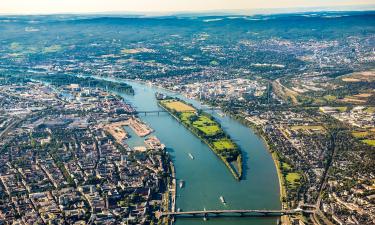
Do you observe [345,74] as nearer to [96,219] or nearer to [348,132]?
[348,132]

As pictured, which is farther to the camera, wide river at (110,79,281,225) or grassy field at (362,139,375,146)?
grassy field at (362,139,375,146)

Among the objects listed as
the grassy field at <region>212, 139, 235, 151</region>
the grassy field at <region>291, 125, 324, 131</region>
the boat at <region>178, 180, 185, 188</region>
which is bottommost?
the grassy field at <region>291, 125, 324, 131</region>

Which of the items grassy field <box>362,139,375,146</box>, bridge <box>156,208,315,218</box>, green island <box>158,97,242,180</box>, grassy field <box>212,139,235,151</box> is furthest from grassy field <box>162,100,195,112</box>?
bridge <box>156,208,315,218</box>

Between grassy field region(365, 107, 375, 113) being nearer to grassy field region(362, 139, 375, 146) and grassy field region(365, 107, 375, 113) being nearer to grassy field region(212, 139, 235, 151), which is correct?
grassy field region(362, 139, 375, 146)

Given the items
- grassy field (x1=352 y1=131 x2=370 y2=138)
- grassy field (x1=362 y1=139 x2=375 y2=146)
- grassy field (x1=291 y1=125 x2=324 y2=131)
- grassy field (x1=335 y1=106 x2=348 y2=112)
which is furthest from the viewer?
grassy field (x1=335 y1=106 x2=348 y2=112)

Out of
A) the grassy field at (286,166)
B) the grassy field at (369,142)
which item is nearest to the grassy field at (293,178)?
the grassy field at (286,166)

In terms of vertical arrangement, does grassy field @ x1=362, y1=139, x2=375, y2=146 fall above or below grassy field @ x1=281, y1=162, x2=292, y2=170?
below

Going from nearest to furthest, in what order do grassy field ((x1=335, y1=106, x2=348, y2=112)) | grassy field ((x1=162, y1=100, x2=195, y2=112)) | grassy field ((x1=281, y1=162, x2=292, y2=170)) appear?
grassy field ((x1=281, y1=162, x2=292, y2=170))
grassy field ((x1=335, y1=106, x2=348, y2=112))
grassy field ((x1=162, y1=100, x2=195, y2=112))

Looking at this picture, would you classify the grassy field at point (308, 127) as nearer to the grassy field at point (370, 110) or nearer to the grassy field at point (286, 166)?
the grassy field at point (370, 110)
